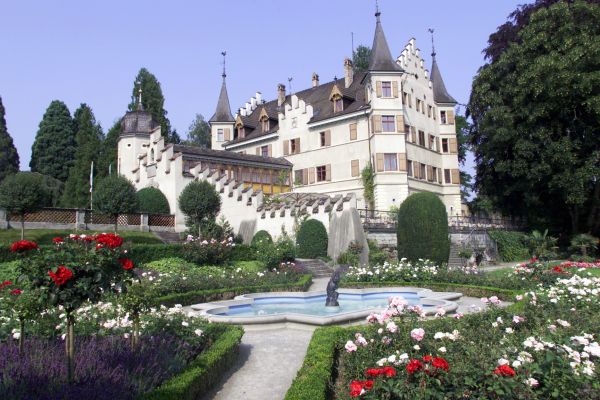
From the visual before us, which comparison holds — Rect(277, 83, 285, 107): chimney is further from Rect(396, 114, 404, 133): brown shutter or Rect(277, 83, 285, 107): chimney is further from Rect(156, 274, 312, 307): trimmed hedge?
Rect(156, 274, 312, 307): trimmed hedge

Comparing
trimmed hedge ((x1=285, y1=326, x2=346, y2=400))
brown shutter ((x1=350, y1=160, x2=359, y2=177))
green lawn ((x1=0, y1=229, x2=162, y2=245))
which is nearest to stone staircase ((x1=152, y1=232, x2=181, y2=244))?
green lawn ((x1=0, y1=229, x2=162, y2=245))

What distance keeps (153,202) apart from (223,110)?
22.2 metres

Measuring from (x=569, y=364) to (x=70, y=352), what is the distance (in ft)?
18.6

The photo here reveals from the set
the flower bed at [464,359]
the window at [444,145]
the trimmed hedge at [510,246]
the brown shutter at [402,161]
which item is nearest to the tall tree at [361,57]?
the window at [444,145]

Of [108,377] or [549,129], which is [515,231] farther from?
[108,377]

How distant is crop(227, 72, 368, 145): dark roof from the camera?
143 ft

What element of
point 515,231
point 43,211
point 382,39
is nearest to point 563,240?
point 515,231

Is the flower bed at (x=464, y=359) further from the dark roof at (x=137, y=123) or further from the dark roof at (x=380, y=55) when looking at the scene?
the dark roof at (x=137, y=123)

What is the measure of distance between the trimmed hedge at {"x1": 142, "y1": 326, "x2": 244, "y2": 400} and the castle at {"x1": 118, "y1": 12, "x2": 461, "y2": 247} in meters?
22.7

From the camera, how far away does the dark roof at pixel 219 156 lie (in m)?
37.2

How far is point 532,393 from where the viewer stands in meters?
4.86

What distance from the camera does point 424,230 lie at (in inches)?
1001

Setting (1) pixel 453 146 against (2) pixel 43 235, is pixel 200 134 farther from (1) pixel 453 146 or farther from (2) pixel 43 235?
(2) pixel 43 235

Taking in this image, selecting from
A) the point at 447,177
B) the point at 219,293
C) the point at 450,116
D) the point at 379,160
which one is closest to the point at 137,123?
the point at 379,160
